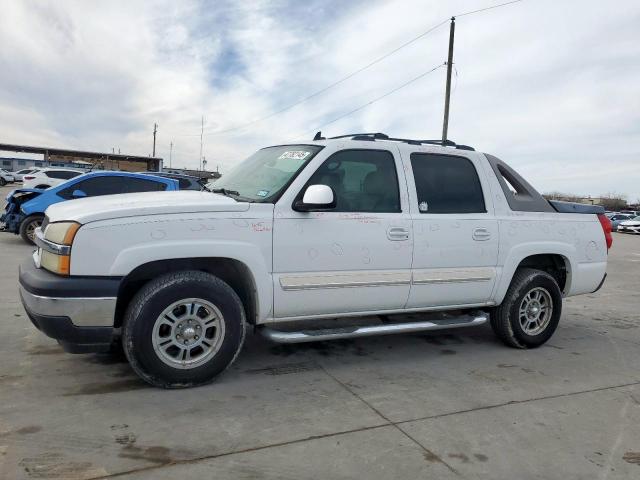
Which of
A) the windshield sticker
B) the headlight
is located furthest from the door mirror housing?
the headlight

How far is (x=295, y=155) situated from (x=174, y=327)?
Answer: 1698 millimetres

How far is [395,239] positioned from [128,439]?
7.91ft

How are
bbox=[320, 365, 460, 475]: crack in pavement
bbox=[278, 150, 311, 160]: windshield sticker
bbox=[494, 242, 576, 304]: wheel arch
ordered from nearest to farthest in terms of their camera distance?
bbox=[320, 365, 460, 475]: crack in pavement → bbox=[278, 150, 311, 160]: windshield sticker → bbox=[494, 242, 576, 304]: wheel arch

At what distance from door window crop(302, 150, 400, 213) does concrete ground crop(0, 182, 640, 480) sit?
137 centimetres

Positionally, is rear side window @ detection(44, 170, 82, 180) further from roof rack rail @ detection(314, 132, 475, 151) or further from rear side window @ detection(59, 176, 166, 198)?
roof rack rail @ detection(314, 132, 475, 151)

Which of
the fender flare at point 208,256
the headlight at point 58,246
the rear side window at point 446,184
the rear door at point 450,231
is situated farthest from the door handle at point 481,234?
the headlight at point 58,246

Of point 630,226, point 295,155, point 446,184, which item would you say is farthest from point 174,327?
point 630,226

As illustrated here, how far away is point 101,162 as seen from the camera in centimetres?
6238

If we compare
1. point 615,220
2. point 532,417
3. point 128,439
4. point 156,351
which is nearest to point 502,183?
point 532,417

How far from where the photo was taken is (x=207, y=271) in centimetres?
398

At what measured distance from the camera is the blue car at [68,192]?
10.4m

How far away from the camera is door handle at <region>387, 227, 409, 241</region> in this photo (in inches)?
166

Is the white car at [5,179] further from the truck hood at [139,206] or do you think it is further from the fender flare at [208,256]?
the fender flare at [208,256]

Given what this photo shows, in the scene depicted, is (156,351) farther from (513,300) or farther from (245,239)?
(513,300)
